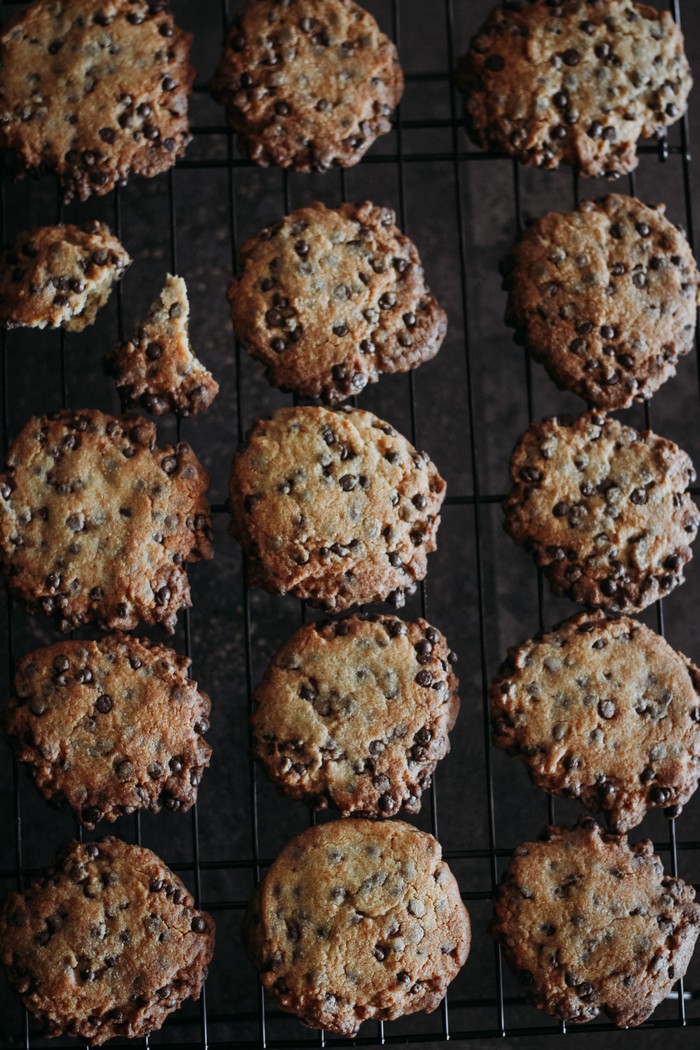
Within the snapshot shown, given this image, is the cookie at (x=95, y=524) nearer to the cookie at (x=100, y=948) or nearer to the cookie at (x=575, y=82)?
the cookie at (x=100, y=948)

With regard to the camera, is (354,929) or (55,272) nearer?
(354,929)

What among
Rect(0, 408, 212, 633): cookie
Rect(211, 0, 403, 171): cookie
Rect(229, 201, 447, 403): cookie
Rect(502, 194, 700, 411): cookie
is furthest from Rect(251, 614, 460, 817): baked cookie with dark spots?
Rect(211, 0, 403, 171): cookie

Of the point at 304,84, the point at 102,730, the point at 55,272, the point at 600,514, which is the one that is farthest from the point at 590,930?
the point at 304,84

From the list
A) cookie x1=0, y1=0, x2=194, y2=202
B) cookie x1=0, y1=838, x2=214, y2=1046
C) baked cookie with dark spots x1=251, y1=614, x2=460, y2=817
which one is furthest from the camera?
cookie x1=0, y1=0, x2=194, y2=202

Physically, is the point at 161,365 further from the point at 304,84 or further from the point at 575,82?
the point at 575,82

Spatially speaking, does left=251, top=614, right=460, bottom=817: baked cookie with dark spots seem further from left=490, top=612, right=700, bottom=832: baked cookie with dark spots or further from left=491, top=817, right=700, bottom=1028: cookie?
left=491, top=817, right=700, bottom=1028: cookie

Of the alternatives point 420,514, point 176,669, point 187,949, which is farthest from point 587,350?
point 187,949

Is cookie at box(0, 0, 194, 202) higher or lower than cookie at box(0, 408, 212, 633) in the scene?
higher
